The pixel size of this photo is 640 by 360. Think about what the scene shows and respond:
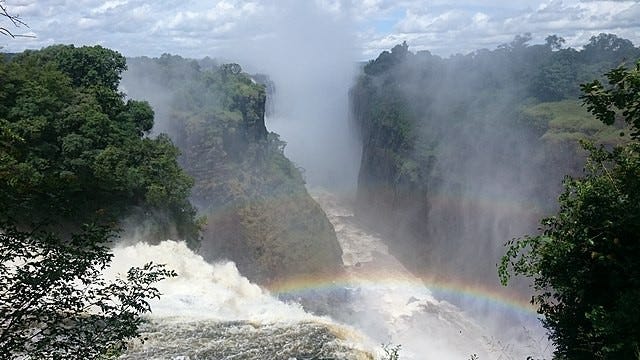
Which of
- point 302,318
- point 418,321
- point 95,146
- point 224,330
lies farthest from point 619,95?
point 418,321

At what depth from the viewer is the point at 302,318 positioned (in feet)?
71.2

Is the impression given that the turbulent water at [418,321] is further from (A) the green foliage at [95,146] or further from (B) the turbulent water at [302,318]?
(A) the green foliage at [95,146]

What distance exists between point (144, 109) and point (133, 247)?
1042cm

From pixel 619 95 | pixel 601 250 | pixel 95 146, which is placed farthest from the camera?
pixel 95 146

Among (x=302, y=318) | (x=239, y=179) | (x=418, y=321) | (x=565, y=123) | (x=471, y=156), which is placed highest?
(x=565, y=123)

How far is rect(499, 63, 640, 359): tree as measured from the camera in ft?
28.9

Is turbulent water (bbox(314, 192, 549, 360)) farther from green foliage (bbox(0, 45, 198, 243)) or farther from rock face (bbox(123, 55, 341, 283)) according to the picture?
green foliage (bbox(0, 45, 198, 243))

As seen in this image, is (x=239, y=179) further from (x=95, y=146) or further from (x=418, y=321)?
(x=95, y=146)

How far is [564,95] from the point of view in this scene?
6091 centimetres

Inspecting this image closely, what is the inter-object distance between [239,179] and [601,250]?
142ft

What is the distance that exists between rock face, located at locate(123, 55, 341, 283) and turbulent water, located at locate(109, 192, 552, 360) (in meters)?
3.60

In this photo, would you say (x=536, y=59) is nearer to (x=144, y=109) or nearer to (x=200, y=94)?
(x=200, y=94)

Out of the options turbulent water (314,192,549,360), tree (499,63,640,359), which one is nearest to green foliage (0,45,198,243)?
turbulent water (314,192,549,360)

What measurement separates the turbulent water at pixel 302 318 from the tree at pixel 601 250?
8.23 m
